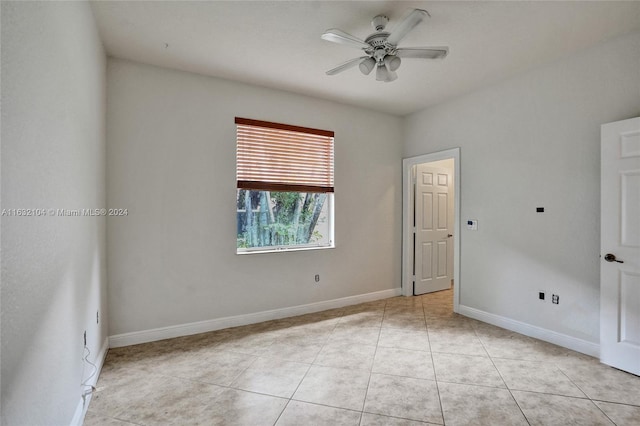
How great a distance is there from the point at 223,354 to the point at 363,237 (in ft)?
8.23

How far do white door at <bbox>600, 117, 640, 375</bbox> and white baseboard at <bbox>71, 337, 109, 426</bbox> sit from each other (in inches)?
158

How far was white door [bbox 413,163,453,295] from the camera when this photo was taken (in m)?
5.05

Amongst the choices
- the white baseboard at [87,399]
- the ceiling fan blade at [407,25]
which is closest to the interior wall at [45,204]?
the white baseboard at [87,399]

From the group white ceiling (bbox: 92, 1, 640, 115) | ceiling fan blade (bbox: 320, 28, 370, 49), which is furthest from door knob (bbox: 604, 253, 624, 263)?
ceiling fan blade (bbox: 320, 28, 370, 49)

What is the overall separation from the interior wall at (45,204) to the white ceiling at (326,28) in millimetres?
614

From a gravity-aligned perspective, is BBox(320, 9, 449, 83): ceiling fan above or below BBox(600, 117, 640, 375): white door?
above

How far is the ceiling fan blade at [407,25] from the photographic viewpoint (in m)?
2.09

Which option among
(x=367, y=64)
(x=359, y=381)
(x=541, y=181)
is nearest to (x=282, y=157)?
(x=367, y=64)

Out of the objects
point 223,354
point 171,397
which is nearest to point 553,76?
point 223,354

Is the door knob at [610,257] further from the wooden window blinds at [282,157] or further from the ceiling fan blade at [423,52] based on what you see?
Answer: the wooden window blinds at [282,157]

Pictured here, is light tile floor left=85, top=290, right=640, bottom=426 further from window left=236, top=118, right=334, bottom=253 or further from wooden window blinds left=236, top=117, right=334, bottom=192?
wooden window blinds left=236, top=117, right=334, bottom=192

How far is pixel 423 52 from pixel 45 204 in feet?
8.79

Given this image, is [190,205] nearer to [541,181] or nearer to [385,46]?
[385,46]

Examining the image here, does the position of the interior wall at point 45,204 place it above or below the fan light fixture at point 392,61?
below
